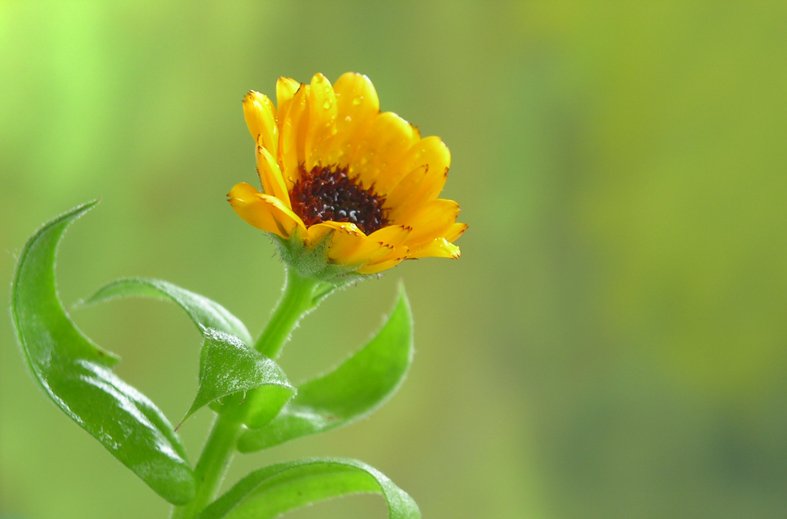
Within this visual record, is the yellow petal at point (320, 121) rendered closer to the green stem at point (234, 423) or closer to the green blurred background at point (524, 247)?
the green stem at point (234, 423)

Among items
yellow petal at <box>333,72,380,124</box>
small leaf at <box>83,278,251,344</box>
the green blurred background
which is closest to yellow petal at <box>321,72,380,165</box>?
yellow petal at <box>333,72,380,124</box>

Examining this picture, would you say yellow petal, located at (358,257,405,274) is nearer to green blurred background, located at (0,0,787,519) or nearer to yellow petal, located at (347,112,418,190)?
yellow petal, located at (347,112,418,190)

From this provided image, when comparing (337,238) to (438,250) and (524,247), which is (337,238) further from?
(524,247)

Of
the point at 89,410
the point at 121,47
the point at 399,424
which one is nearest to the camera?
the point at 89,410

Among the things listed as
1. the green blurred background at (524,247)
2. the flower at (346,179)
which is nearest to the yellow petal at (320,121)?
the flower at (346,179)

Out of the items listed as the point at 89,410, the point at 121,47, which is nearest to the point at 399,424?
the point at 121,47

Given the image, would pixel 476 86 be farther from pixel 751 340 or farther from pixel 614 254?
pixel 751 340

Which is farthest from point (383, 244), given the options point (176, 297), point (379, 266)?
point (176, 297)
